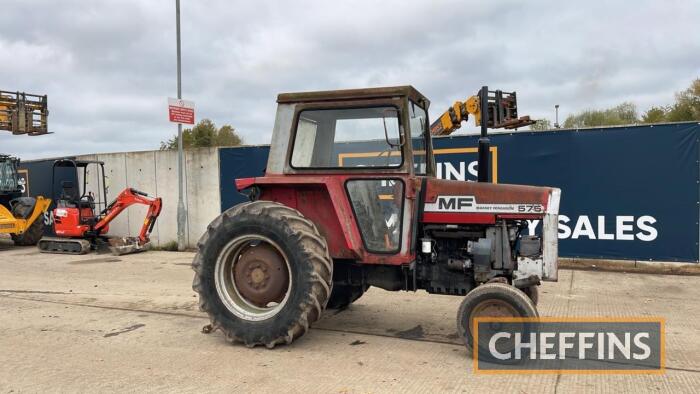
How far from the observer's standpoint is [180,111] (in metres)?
12.1

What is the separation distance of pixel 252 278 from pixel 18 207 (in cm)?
1172

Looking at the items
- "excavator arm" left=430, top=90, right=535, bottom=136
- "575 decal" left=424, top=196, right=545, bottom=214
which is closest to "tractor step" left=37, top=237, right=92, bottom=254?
"excavator arm" left=430, top=90, right=535, bottom=136

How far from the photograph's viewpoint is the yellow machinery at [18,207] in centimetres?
1323

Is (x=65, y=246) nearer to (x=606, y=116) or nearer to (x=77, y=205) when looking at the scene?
(x=77, y=205)

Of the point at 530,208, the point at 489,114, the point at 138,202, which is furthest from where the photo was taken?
the point at 138,202

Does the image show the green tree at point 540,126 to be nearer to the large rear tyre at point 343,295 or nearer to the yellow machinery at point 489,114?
the yellow machinery at point 489,114

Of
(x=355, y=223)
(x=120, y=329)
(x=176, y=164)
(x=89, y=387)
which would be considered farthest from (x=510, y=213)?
(x=176, y=164)

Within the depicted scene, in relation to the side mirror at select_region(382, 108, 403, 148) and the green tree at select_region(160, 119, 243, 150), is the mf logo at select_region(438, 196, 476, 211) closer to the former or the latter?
the side mirror at select_region(382, 108, 403, 148)

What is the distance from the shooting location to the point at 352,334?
5.05 meters

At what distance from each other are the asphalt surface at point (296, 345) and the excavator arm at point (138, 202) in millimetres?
3964

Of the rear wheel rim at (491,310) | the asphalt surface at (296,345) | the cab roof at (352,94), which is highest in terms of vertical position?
the cab roof at (352,94)

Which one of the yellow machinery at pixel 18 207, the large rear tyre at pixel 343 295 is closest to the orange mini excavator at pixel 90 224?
the yellow machinery at pixel 18 207

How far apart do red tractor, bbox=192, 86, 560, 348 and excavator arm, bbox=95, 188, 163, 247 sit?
7578 millimetres

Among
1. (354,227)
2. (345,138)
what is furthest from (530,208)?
(345,138)
